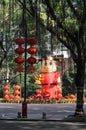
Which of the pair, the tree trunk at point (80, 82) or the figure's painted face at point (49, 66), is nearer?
the tree trunk at point (80, 82)

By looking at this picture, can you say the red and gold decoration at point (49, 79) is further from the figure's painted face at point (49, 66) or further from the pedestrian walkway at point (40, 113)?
the pedestrian walkway at point (40, 113)

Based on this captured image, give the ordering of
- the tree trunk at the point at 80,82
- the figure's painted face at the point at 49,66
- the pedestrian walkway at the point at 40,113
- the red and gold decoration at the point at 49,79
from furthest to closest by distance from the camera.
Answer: the figure's painted face at the point at 49,66 < the red and gold decoration at the point at 49,79 < the pedestrian walkway at the point at 40,113 < the tree trunk at the point at 80,82

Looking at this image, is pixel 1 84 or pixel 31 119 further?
pixel 1 84

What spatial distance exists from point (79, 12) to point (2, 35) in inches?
322

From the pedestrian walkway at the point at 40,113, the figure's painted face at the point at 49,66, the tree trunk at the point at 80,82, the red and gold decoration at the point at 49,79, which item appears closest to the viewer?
the tree trunk at the point at 80,82

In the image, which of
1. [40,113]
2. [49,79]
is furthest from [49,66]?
[40,113]

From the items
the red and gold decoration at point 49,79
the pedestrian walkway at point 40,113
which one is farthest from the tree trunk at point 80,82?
the red and gold decoration at point 49,79

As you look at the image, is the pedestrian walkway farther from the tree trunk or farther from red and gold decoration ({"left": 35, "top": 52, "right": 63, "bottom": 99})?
red and gold decoration ({"left": 35, "top": 52, "right": 63, "bottom": 99})

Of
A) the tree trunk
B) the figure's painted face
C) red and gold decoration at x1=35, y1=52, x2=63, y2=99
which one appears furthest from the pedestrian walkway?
the figure's painted face

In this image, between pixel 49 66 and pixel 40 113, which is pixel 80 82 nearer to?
pixel 40 113

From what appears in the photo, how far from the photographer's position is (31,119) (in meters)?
20.8

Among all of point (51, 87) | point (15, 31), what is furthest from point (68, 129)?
point (51, 87)

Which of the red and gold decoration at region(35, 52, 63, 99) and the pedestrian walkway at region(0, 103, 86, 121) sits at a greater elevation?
the red and gold decoration at region(35, 52, 63, 99)

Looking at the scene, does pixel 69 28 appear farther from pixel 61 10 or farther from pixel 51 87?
pixel 51 87
